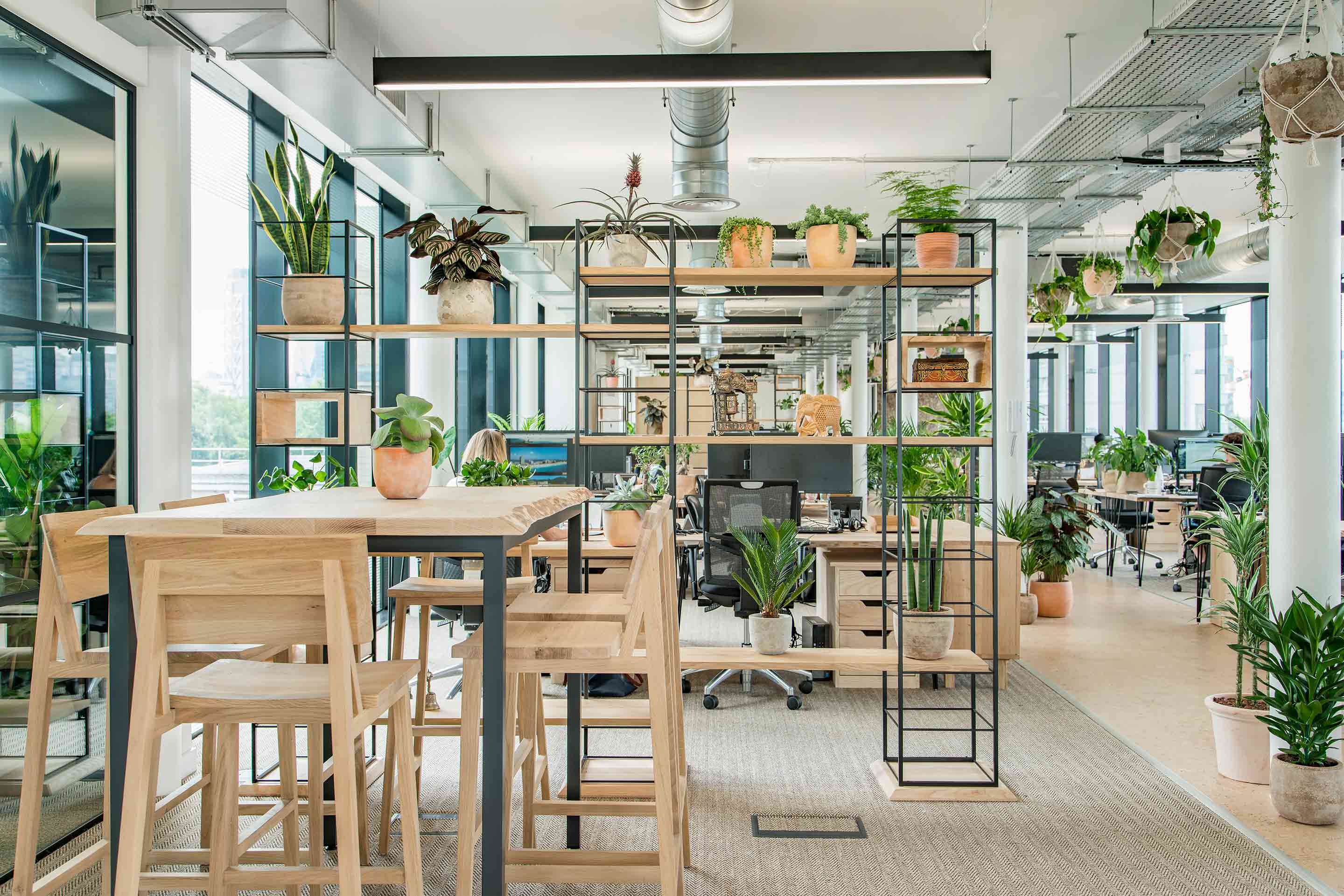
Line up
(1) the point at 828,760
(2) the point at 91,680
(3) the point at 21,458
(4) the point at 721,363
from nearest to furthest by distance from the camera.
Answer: (3) the point at 21,458 → (2) the point at 91,680 → (1) the point at 828,760 → (4) the point at 721,363

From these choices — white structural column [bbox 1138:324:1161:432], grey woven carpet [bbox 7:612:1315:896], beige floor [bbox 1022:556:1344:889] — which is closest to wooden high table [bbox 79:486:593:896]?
grey woven carpet [bbox 7:612:1315:896]

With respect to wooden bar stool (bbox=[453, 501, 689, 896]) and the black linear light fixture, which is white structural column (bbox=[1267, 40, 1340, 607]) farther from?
wooden bar stool (bbox=[453, 501, 689, 896])

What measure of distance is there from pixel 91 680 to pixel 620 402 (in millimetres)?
13959

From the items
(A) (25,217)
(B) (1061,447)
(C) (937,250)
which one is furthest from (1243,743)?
(B) (1061,447)

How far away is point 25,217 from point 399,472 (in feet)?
5.43

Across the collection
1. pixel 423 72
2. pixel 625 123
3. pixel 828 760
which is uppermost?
pixel 625 123

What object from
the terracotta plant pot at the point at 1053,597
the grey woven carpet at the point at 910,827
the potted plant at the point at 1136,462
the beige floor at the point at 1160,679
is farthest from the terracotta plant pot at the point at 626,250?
the potted plant at the point at 1136,462

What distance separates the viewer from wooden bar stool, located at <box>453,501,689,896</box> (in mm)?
1919

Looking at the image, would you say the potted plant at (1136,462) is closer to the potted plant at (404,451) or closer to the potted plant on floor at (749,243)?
the potted plant on floor at (749,243)

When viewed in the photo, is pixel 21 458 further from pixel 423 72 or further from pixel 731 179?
pixel 731 179

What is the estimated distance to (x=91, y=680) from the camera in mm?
3119

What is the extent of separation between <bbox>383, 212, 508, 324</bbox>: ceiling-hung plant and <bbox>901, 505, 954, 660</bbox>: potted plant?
1.77 meters

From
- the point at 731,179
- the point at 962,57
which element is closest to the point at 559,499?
the point at 962,57

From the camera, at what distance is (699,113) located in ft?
15.3
